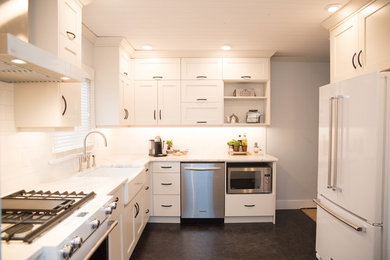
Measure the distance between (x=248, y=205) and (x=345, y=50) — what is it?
7.42 ft

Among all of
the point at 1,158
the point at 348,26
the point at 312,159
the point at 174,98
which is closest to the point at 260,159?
the point at 312,159

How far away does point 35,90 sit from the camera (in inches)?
66.0

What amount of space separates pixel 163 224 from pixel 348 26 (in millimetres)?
3269

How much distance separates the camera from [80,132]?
9.03 feet

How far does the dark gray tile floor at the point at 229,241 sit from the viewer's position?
8.48ft

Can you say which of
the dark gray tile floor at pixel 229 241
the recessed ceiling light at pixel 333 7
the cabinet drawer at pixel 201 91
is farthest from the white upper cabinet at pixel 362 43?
the dark gray tile floor at pixel 229 241

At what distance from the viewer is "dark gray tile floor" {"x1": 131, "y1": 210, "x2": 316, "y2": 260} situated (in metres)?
2.59

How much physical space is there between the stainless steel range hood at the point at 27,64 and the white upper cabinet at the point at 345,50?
236cm

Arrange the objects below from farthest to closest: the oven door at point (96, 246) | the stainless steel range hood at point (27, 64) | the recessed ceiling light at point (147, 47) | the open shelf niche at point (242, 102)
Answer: the open shelf niche at point (242, 102) → the recessed ceiling light at point (147, 47) → the oven door at point (96, 246) → the stainless steel range hood at point (27, 64)

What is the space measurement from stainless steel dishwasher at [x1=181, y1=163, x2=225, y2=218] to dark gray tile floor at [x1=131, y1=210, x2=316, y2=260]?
0.20m

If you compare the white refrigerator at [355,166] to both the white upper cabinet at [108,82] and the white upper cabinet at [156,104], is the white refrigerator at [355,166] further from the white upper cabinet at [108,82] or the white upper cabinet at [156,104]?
the white upper cabinet at [108,82]

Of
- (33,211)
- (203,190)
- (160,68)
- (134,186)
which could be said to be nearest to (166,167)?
(203,190)

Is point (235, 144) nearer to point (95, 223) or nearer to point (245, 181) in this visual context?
point (245, 181)

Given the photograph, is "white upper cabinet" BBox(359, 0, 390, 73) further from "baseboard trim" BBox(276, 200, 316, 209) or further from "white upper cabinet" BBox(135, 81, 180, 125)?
"baseboard trim" BBox(276, 200, 316, 209)
